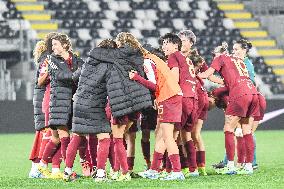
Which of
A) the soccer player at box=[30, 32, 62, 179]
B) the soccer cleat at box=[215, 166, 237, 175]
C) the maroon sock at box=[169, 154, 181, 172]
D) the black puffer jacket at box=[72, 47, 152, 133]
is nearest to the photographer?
the black puffer jacket at box=[72, 47, 152, 133]

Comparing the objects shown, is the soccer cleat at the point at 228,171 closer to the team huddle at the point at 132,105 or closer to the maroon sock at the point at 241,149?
the team huddle at the point at 132,105

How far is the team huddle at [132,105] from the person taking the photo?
39.3 ft

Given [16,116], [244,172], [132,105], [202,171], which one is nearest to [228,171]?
[244,172]

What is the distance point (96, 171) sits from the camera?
41.8 feet

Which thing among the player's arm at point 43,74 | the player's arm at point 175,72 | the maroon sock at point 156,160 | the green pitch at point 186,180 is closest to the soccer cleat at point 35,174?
the green pitch at point 186,180

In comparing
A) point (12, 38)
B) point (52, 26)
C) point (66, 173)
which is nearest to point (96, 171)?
point (66, 173)

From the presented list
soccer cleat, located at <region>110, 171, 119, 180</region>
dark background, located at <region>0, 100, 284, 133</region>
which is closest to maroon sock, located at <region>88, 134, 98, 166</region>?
soccer cleat, located at <region>110, 171, 119, 180</region>

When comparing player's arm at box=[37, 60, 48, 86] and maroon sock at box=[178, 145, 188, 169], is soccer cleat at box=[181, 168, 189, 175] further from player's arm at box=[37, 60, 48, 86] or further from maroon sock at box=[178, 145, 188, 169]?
player's arm at box=[37, 60, 48, 86]

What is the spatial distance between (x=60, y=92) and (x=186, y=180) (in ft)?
6.51

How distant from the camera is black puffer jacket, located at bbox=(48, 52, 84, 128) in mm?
12578

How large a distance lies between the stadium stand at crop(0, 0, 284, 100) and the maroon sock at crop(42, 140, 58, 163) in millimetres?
15853

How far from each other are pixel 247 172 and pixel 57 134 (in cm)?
267

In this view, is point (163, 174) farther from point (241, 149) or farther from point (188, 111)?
point (241, 149)

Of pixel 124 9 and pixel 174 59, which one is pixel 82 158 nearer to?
pixel 174 59
